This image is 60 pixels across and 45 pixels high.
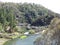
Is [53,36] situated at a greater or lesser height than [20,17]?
greater

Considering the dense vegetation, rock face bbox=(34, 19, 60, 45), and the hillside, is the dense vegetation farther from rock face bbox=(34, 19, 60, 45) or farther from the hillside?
rock face bbox=(34, 19, 60, 45)

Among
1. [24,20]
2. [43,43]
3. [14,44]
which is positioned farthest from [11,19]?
[43,43]

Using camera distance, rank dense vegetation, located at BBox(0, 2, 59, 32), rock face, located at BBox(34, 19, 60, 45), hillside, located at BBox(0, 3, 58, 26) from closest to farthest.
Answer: rock face, located at BBox(34, 19, 60, 45) < dense vegetation, located at BBox(0, 2, 59, 32) < hillside, located at BBox(0, 3, 58, 26)

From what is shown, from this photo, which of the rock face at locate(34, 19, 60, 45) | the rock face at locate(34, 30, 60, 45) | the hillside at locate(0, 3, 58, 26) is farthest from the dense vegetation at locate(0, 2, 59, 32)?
the rock face at locate(34, 19, 60, 45)

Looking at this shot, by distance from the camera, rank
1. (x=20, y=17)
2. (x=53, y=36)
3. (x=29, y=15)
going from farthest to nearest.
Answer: (x=29, y=15) → (x=20, y=17) → (x=53, y=36)

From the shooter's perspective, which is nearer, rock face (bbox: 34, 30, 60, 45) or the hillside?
rock face (bbox: 34, 30, 60, 45)

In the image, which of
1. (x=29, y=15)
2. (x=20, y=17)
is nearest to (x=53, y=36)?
(x=20, y=17)

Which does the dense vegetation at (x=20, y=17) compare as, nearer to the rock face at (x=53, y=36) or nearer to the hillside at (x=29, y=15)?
the hillside at (x=29, y=15)

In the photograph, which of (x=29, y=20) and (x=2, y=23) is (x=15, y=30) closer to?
(x=2, y=23)

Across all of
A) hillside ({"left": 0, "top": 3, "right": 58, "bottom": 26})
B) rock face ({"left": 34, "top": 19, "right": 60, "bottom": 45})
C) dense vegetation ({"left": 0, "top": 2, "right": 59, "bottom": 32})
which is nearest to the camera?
rock face ({"left": 34, "top": 19, "right": 60, "bottom": 45})

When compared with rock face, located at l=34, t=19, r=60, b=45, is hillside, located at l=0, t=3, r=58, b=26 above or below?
below

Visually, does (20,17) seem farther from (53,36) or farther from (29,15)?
(53,36)
